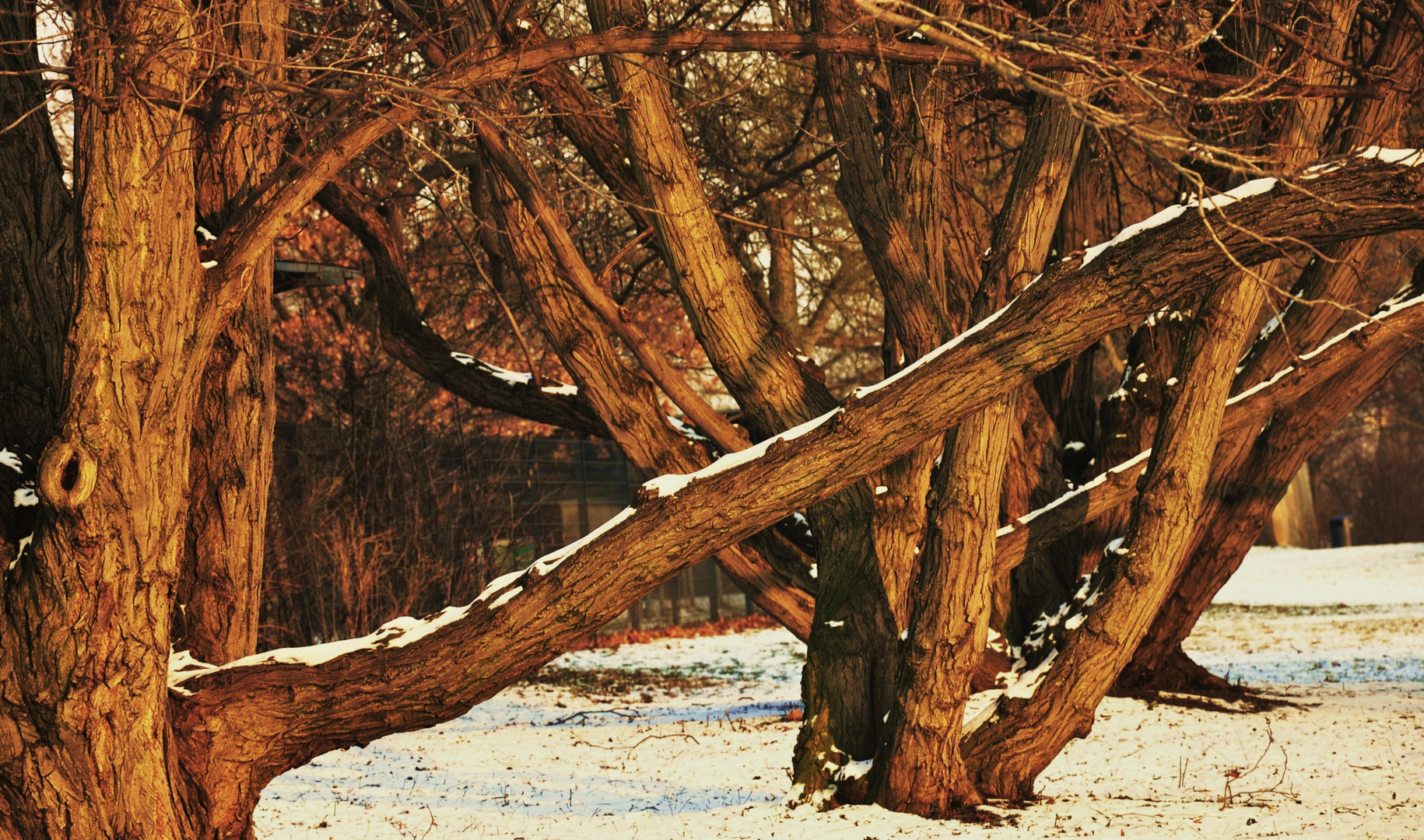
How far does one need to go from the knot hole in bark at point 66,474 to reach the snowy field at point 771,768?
7.52 ft

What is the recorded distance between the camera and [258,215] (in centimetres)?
445

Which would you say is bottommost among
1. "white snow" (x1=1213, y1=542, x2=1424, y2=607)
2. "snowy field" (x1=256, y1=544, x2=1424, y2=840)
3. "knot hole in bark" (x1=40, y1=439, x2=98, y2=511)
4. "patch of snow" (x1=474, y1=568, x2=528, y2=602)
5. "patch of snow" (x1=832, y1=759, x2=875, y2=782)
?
"snowy field" (x1=256, y1=544, x2=1424, y2=840)

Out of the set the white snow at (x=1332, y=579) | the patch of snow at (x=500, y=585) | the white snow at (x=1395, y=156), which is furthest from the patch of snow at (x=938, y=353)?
the white snow at (x=1332, y=579)

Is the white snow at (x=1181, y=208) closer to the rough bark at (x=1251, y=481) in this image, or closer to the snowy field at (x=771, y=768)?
the snowy field at (x=771, y=768)

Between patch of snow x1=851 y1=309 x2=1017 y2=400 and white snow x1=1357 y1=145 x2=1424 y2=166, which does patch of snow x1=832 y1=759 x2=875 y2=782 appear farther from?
white snow x1=1357 y1=145 x2=1424 y2=166

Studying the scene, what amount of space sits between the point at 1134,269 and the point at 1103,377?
19.4 m

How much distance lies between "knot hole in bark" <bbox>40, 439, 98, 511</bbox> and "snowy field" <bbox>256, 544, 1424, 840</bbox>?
7.52 ft

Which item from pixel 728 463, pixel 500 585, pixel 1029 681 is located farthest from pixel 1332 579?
pixel 500 585

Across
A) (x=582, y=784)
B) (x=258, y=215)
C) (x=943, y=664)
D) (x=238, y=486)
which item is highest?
(x=258, y=215)

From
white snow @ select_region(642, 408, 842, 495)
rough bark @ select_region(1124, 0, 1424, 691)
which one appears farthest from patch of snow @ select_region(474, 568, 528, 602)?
rough bark @ select_region(1124, 0, 1424, 691)

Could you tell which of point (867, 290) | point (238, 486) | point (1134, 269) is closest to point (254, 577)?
point (238, 486)

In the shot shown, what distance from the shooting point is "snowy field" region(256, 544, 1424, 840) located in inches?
220

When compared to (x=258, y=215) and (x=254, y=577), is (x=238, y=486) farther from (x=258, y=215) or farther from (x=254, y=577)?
(x=258, y=215)

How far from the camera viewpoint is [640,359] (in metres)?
6.34
